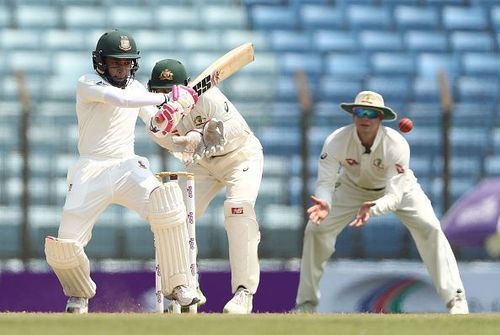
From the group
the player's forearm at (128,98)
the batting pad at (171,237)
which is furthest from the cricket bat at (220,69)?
the batting pad at (171,237)

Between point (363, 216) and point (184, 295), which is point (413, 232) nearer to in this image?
point (363, 216)

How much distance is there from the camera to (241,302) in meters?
8.75

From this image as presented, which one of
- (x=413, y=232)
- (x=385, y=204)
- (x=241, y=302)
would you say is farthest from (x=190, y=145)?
(x=413, y=232)

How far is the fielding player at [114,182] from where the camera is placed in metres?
7.96

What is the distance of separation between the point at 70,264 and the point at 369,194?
2.68 meters

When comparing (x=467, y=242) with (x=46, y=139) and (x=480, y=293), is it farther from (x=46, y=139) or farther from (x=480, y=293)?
(x=46, y=139)

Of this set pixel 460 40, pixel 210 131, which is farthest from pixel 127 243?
pixel 460 40

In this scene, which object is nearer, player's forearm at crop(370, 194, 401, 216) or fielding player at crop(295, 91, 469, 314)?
player's forearm at crop(370, 194, 401, 216)

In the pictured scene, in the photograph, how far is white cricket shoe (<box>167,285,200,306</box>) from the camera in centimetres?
805

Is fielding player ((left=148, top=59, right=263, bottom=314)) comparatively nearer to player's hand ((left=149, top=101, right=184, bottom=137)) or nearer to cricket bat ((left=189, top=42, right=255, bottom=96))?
cricket bat ((left=189, top=42, right=255, bottom=96))

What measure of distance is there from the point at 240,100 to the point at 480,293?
325 centimetres

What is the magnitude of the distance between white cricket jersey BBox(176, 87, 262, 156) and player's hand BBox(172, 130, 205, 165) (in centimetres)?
17

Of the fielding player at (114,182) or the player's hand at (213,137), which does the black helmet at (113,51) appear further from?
the player's hand at (213,137)

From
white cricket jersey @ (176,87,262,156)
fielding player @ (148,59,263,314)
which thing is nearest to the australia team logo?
fielding player @ (148,59,263,314)
